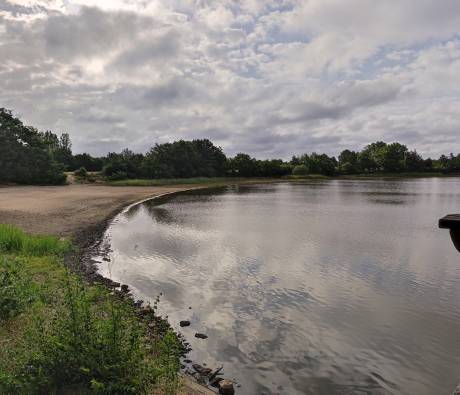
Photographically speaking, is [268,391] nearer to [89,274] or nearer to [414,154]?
[89,274]

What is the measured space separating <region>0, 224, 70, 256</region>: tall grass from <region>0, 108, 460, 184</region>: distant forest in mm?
62970

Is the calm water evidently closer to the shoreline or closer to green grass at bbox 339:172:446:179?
the shoreline

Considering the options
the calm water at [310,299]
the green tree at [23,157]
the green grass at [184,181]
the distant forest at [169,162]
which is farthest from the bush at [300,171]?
the calm water at [310,299]

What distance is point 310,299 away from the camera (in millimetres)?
13852

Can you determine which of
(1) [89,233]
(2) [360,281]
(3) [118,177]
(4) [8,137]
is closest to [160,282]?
(2) [360,281]

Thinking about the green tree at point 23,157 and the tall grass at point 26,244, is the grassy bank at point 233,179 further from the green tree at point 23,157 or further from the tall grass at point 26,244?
the tall grass at point 26,244

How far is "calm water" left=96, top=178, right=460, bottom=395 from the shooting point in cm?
902

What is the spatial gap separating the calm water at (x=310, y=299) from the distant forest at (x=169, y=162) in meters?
56.1

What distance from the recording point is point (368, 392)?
26.9ft

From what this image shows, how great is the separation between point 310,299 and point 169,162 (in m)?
93.2

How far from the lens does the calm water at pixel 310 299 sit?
902 cm

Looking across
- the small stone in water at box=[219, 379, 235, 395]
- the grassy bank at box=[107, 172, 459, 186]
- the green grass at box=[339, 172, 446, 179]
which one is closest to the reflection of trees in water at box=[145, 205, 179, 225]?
the small stone in water at box=[219, 379, 235, 395]

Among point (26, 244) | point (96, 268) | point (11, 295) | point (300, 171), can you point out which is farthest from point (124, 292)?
point (300, 171)

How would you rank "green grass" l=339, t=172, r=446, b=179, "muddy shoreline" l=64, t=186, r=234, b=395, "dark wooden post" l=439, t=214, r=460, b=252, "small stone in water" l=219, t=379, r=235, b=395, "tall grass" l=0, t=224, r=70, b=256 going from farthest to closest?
"green grass" l=339, t=172, r=446, b=179, "tall grass" l=0, t=224, r=70, b=256, "muddy shoreline" l=64, t=186, r=234, b=395, "small stone in water" l=219, t=379, r=235, b=395, "dark wooden post" l=439, t=214, r=460, b=252
